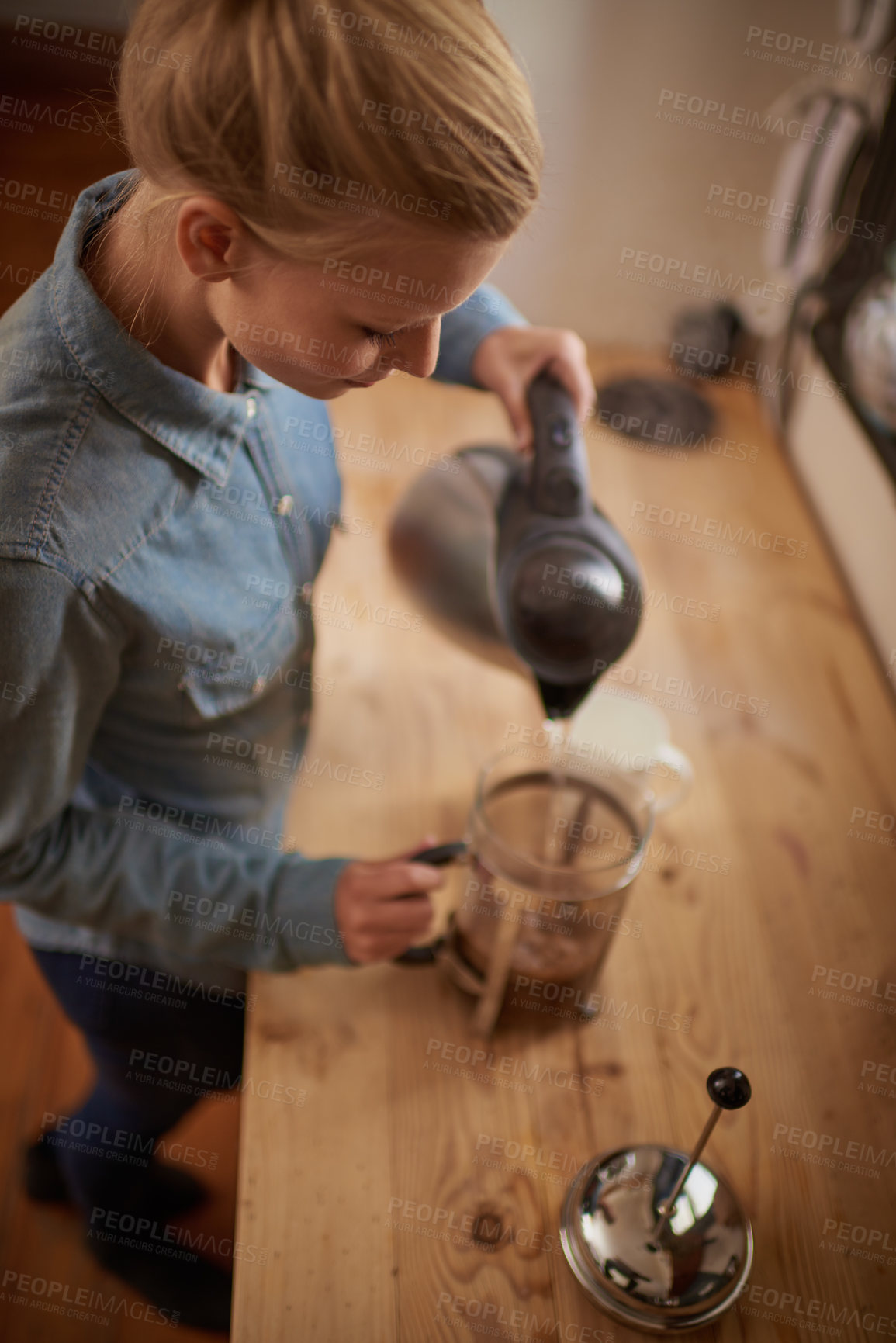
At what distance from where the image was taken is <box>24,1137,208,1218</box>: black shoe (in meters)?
1.10

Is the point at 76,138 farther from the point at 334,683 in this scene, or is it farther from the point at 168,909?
the point at 168,909

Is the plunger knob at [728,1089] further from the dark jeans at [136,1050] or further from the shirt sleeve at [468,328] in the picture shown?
the shirt sleeve at [468,328]

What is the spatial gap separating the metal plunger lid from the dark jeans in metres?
0.36

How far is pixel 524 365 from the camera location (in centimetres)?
89

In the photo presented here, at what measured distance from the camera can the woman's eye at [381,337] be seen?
1.86 feet

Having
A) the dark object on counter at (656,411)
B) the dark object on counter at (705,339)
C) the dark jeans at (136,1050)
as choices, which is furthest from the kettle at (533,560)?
the dark object on counter at (705,339)

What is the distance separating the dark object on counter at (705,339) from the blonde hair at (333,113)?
3.25 ft

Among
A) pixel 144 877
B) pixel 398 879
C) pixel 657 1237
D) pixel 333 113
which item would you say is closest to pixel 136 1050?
pixel 144 877

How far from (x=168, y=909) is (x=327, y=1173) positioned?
21 centimetres

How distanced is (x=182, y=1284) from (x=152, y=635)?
32.5 inches

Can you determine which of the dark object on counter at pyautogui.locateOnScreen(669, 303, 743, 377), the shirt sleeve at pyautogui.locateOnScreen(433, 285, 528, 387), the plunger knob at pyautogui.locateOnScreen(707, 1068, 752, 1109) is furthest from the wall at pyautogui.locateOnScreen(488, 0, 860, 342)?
the plunger knob at pyautogui.locateOnScreen(707, 1068, 752, 1109)

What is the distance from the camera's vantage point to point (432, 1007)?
80 centimetres

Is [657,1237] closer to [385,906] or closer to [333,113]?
[385,906]

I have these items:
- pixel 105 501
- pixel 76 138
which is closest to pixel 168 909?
pixel 105 501
